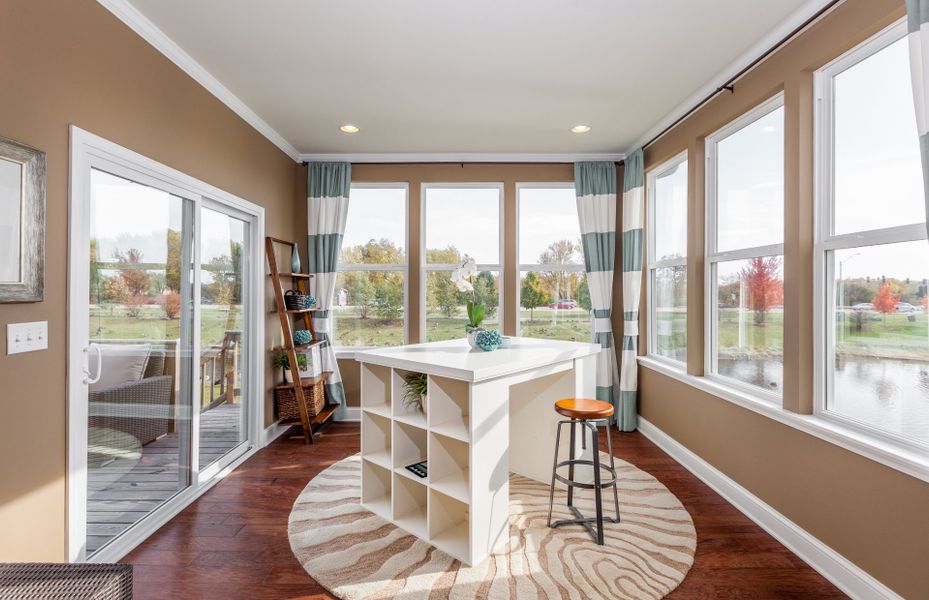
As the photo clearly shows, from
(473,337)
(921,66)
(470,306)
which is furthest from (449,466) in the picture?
(921,66)

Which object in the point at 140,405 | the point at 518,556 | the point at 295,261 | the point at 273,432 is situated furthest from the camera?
the point at 295,261

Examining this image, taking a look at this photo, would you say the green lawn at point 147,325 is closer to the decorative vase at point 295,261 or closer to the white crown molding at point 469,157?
the decorative vase at point 295,261

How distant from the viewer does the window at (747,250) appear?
2525 mm

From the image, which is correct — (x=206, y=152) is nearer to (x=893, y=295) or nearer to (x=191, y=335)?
(x=191, y=335)

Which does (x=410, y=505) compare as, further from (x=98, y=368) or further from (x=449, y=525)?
(x=98, y=368)

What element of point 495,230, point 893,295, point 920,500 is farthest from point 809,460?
point 495,230

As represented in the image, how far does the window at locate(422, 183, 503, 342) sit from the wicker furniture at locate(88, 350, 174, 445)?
7.86 feet

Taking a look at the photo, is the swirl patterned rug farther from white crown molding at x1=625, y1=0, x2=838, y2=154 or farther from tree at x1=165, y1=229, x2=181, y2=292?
white crown molding at x1=625, y1=0, x2=838, y2=154

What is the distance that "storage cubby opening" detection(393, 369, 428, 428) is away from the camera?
227 centimetres

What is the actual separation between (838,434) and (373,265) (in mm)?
3759

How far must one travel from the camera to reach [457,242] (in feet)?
14.7

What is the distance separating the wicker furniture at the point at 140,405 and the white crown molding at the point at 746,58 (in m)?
3.76

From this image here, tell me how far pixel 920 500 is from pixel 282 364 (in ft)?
13.2

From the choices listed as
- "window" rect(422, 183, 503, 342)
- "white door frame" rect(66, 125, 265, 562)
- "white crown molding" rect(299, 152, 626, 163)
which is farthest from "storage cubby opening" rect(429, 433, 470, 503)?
"white crown molding" rect(299, 152, 626, 163)
